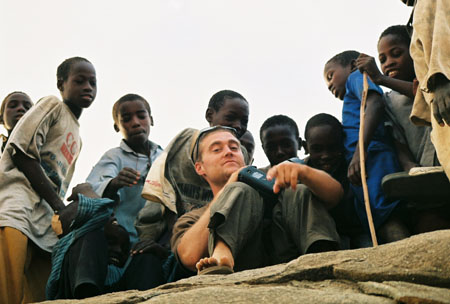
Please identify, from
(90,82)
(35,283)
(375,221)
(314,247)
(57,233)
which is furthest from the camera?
(90,82)

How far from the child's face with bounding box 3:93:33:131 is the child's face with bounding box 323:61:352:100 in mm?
2637

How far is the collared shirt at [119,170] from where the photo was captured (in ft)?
14.4

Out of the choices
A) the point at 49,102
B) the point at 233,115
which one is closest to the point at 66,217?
Answer: the point at 49,102

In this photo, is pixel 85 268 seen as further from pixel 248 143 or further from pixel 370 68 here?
pixel 248 143

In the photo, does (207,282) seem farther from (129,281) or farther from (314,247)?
(129,281)

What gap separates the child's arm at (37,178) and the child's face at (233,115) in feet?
4.68

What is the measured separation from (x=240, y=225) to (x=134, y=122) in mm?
2085

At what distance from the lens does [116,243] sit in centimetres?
405

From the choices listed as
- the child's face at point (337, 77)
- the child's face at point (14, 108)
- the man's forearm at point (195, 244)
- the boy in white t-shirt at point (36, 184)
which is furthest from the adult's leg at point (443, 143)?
the child's face at point (14, 108)

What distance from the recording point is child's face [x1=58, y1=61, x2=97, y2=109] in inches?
192

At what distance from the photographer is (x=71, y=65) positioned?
5.06 metres

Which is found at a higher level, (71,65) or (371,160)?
(71,65)

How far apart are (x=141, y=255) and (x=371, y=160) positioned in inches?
60.5

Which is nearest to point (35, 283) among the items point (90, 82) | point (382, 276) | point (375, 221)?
point (90, 82)
